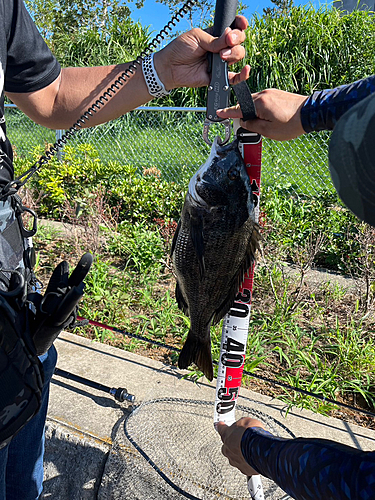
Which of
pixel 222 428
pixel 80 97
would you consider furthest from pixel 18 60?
pixel 222 428

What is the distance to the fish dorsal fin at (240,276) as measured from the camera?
1534 mm

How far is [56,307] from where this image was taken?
1.41 m

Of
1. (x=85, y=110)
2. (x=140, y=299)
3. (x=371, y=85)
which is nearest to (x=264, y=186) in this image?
(x=140, y=299)

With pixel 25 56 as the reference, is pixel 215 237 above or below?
below

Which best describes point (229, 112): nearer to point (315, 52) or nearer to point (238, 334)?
point (238, 334)

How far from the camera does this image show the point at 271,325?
3.54 m

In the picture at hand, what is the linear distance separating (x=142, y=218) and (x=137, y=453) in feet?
12.3

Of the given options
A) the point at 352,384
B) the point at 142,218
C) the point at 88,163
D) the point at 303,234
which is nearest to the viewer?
the point at 352,384

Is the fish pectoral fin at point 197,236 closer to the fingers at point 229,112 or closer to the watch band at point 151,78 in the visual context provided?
the fingers at point 229,112

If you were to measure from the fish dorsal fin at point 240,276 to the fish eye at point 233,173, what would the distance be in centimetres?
20

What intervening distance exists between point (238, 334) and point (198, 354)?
0.18m

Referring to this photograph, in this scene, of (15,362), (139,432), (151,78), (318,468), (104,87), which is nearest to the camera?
(318,468)

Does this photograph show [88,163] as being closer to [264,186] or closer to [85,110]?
[264,186]

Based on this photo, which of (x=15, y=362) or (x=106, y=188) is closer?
(x=15, y=362)
